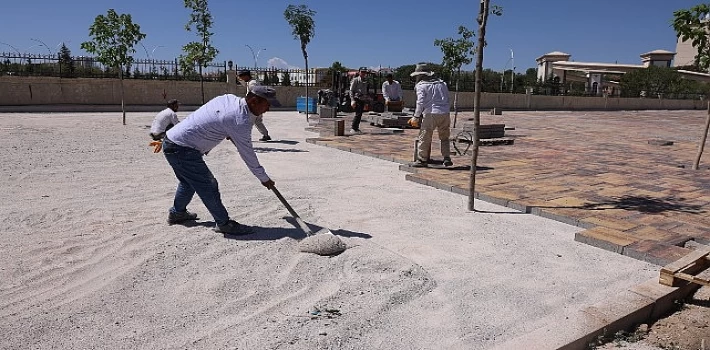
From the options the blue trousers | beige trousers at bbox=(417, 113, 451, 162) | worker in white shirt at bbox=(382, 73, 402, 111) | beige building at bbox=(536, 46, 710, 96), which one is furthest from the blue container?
beige building at bbox=(536, 46, 710, 96)

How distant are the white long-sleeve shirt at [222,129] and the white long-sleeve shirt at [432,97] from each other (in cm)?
387

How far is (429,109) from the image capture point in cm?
775

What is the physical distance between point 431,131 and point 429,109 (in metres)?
0.35

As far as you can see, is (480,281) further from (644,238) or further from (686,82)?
(686,82)

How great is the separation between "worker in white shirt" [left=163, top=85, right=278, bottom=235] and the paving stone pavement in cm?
299

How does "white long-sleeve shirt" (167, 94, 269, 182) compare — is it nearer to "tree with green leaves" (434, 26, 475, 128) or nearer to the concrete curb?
the concrete curb

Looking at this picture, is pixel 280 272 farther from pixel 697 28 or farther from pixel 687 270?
pixel 697 28

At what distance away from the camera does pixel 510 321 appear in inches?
126

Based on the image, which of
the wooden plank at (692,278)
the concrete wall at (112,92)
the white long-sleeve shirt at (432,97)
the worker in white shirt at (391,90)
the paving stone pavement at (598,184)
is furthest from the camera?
the concrete wall at (112,92)

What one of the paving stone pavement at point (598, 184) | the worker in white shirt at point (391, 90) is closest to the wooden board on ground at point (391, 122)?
the worker in white shirt at point (391, 90)

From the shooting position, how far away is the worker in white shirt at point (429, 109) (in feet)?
25.2

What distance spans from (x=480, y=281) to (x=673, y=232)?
2.33 m

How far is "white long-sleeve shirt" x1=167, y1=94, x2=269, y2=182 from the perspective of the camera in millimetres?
4227

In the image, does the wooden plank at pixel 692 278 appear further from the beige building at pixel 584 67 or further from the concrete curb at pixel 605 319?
the beige building at pixel 584 67
